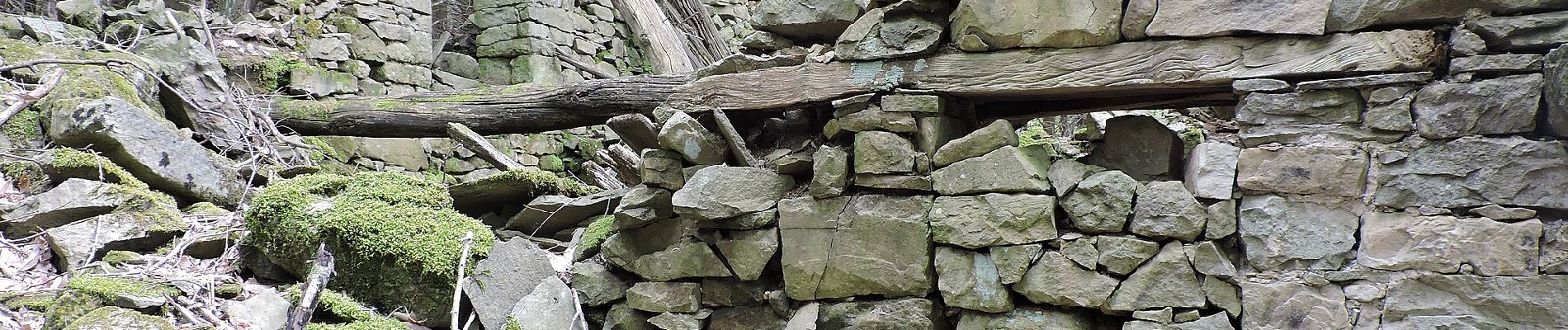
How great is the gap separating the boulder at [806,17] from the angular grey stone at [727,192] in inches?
21.9

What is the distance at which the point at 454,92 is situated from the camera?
505cm

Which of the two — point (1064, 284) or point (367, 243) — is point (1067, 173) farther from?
point (367, 243)

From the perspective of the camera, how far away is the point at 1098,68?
9.37ft

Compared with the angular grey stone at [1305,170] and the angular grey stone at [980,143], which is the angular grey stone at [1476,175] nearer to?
the angular grey stone at [1305,170]

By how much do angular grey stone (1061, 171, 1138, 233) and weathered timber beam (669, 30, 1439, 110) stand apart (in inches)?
11.1

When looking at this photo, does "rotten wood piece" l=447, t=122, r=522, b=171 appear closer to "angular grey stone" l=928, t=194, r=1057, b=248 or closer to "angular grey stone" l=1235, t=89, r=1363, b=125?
"angular grey stone" l=928, t=194, r=1057, b=248

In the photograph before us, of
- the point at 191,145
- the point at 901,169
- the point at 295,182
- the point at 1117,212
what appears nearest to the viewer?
the point at 1117,212

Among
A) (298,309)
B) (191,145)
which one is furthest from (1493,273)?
(191,145)

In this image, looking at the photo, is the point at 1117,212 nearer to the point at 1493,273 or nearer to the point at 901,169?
the point at 901,169

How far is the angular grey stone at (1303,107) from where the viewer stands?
2.58 m

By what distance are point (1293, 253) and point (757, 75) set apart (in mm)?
1834

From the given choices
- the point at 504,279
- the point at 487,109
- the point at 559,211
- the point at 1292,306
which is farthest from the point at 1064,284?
the point at 487,109

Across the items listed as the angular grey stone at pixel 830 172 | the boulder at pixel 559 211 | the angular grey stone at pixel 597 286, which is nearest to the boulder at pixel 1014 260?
the angular grey stone at pixel 830 172

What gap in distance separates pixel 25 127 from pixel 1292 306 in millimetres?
5235
